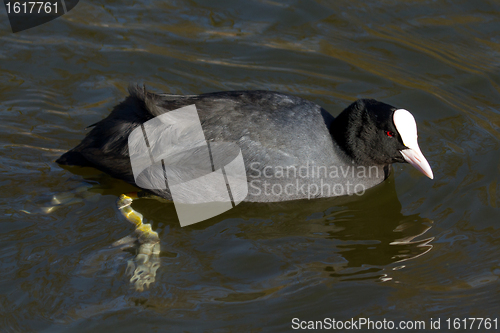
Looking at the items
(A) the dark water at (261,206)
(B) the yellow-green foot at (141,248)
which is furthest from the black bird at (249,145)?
→ (A) the dark water at (261,206)

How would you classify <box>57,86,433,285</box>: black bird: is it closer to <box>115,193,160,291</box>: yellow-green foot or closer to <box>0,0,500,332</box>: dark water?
<box>115,193,160,291</box>: yellow-green foot

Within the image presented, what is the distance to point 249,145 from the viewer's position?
4273 millimetres

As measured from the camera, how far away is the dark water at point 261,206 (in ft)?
12.2

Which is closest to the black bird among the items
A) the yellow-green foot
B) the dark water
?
the yellow-green foot

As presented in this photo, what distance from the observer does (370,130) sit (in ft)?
15.0

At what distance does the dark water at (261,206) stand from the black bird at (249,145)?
24 centimetres

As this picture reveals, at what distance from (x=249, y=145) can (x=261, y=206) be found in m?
0.62

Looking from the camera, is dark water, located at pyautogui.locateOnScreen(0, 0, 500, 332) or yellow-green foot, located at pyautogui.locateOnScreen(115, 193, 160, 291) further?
yellow-green foot, located at pyautogui.locateOnScreen(115, 193, 160, 291)

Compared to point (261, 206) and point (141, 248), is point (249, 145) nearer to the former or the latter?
point (261, 206)

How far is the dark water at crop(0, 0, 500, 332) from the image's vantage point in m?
3.71

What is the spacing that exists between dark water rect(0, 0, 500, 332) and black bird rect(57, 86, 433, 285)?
24 cm

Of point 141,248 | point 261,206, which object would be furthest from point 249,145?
point 141,248

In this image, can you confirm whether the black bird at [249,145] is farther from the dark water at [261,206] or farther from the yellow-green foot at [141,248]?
the dark water at [261,206]

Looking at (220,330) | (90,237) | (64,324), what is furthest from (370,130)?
(64,324)
